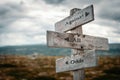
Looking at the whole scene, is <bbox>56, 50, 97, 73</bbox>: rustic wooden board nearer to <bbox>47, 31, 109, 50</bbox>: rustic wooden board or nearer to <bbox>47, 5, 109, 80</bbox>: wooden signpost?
<bbox>47, 5, 109, 80</bbox>: wooden signpost

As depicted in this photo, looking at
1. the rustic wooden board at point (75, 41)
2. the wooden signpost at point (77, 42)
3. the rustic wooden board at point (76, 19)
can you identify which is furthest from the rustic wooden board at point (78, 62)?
the rustic wooden board at point (76, 19)

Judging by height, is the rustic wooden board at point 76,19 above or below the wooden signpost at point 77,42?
above

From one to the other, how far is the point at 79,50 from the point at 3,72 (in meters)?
52.8

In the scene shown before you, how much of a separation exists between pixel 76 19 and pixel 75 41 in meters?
0.79

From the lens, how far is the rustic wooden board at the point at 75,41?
8711 millimetres

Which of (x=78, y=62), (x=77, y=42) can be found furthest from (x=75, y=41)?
(x=78, y=62)

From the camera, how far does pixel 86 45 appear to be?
9.49m

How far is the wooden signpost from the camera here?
8711 mm

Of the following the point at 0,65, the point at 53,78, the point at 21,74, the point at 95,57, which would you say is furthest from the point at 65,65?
the point at 0,65

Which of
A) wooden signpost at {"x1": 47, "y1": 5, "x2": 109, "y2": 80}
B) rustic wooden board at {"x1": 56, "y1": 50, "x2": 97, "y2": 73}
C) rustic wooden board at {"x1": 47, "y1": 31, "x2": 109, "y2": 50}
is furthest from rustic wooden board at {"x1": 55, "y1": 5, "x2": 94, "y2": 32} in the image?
rustic wooden board at {"x1": 56, "y1": 50, "x2": 97, "y2": 73}

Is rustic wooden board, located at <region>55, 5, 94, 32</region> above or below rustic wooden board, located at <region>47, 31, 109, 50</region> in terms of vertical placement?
above

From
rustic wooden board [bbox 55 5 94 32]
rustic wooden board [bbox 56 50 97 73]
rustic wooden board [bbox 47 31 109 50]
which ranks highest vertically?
rustic wooden board [bbox 55 5 94 32]

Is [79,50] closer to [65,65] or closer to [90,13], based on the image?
[65,65]

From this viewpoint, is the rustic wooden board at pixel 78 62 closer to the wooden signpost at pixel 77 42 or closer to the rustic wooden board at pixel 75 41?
the wooden signpost at pixel 77 42
